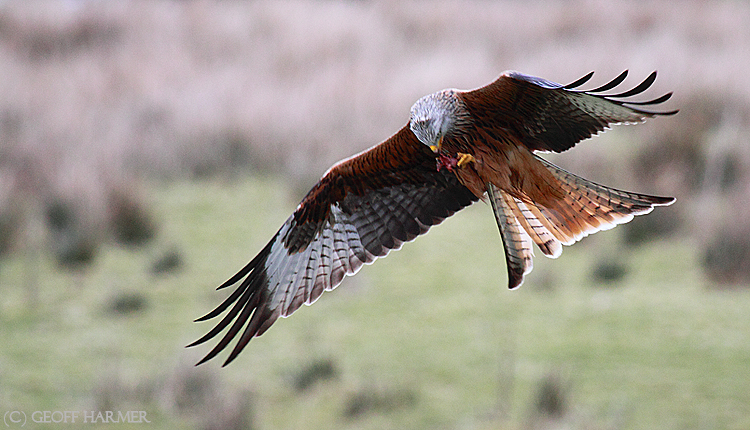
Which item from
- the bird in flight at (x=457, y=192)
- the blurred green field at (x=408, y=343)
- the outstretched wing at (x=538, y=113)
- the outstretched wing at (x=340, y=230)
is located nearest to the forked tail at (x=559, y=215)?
the bird in flight at (x=457, y=192)

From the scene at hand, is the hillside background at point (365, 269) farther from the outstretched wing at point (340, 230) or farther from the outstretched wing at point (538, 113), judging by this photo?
the outstretched wing at point (538, 113)

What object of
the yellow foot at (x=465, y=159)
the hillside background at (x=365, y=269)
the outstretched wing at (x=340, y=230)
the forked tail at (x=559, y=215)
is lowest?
the forked tail at (x=559, y=215)

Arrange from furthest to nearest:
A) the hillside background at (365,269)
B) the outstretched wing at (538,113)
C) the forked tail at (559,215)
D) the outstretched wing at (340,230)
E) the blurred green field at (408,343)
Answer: the hillside background at (365,269)
the blurred green field at (408,343)
the outstretched wing at (340,230)
the forked tail at (559,215)
the outstretched wing at (538,113)

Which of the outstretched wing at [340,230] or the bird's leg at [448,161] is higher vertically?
the outstretched wing at [340,230]

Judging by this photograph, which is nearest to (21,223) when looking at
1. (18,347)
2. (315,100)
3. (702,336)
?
(18,347)

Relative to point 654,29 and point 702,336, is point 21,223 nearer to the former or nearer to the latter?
point 702,336

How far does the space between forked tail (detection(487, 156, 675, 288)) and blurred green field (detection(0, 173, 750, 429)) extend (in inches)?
93.4

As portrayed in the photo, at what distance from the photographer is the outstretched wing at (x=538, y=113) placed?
2.44 m

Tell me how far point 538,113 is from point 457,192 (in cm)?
70

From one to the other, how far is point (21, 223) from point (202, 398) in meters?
3.63

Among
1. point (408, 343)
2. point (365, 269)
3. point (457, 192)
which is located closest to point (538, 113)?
point (457, 192)

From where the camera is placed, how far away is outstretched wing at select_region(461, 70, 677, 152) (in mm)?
2436

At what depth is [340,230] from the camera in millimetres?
3312

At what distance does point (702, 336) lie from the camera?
564 cm
